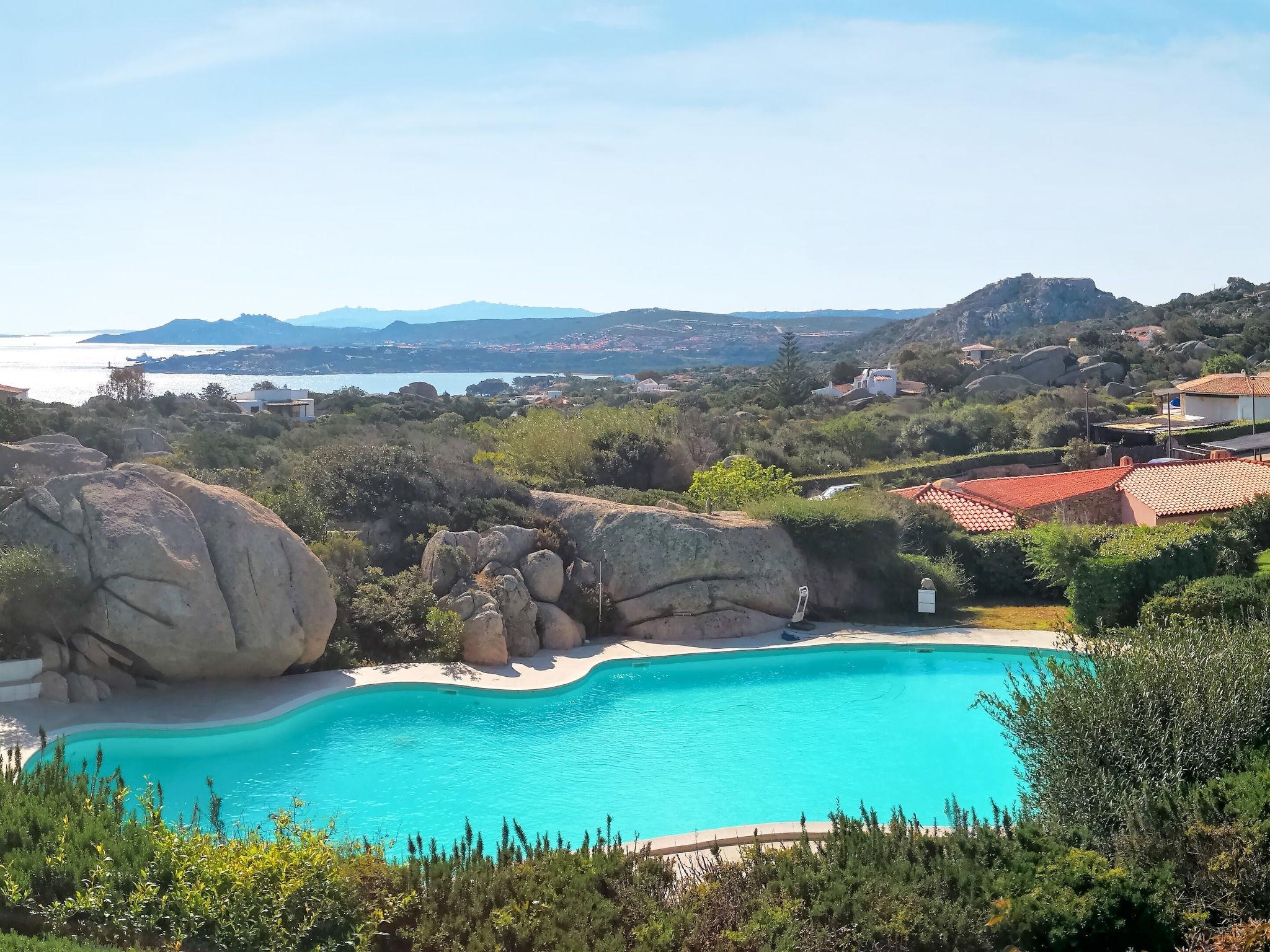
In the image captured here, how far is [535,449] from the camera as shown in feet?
77.4

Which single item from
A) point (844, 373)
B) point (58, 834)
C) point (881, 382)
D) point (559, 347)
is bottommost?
point (58, 834)

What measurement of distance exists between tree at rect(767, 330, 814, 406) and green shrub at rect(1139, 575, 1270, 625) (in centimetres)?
4023

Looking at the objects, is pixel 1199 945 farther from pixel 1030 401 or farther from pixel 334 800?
pixel 1030 401

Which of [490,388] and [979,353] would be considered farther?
[490,388]

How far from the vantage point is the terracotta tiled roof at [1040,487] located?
25625 millimetres

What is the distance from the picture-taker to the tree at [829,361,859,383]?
77.5m

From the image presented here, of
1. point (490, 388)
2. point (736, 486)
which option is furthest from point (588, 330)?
point (736, 486)

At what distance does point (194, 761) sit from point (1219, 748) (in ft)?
35.8

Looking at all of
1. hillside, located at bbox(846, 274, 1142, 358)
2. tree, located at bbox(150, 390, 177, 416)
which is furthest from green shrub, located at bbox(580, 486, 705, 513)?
hillside, located at bbox(846, 274, 1142, 358)

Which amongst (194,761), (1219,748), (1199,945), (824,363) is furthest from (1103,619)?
(824,363)

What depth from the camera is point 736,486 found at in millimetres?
21797

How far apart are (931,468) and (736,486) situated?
54.7 ft

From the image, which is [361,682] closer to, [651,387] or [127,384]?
[127,384]

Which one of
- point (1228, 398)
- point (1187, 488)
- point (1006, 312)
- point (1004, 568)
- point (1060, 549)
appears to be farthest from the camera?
point (1006, 312)
